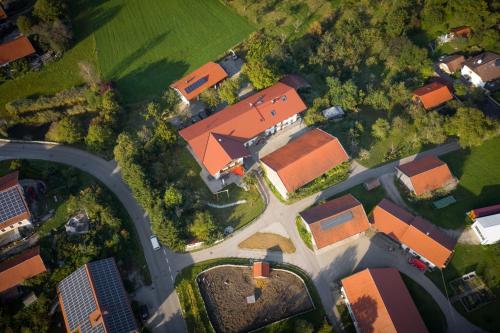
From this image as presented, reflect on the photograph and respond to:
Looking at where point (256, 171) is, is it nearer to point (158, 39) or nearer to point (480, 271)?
point (480, 271)

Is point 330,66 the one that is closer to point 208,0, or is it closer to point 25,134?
point 208,0

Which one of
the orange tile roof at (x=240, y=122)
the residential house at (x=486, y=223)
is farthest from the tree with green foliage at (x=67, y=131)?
the residential house at (x=486, y=223)

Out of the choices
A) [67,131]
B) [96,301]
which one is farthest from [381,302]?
[67,131]

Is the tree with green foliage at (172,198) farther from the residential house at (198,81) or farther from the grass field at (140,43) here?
the grass field at (140,43)

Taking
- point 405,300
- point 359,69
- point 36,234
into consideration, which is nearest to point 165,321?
point 36,234

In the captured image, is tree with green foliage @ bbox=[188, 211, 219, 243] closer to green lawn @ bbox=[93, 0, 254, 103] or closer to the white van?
the white van

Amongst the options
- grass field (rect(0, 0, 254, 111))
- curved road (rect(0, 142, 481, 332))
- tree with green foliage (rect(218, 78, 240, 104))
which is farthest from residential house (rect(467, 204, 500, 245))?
grass field (rect(0, 0, 254, 111))
